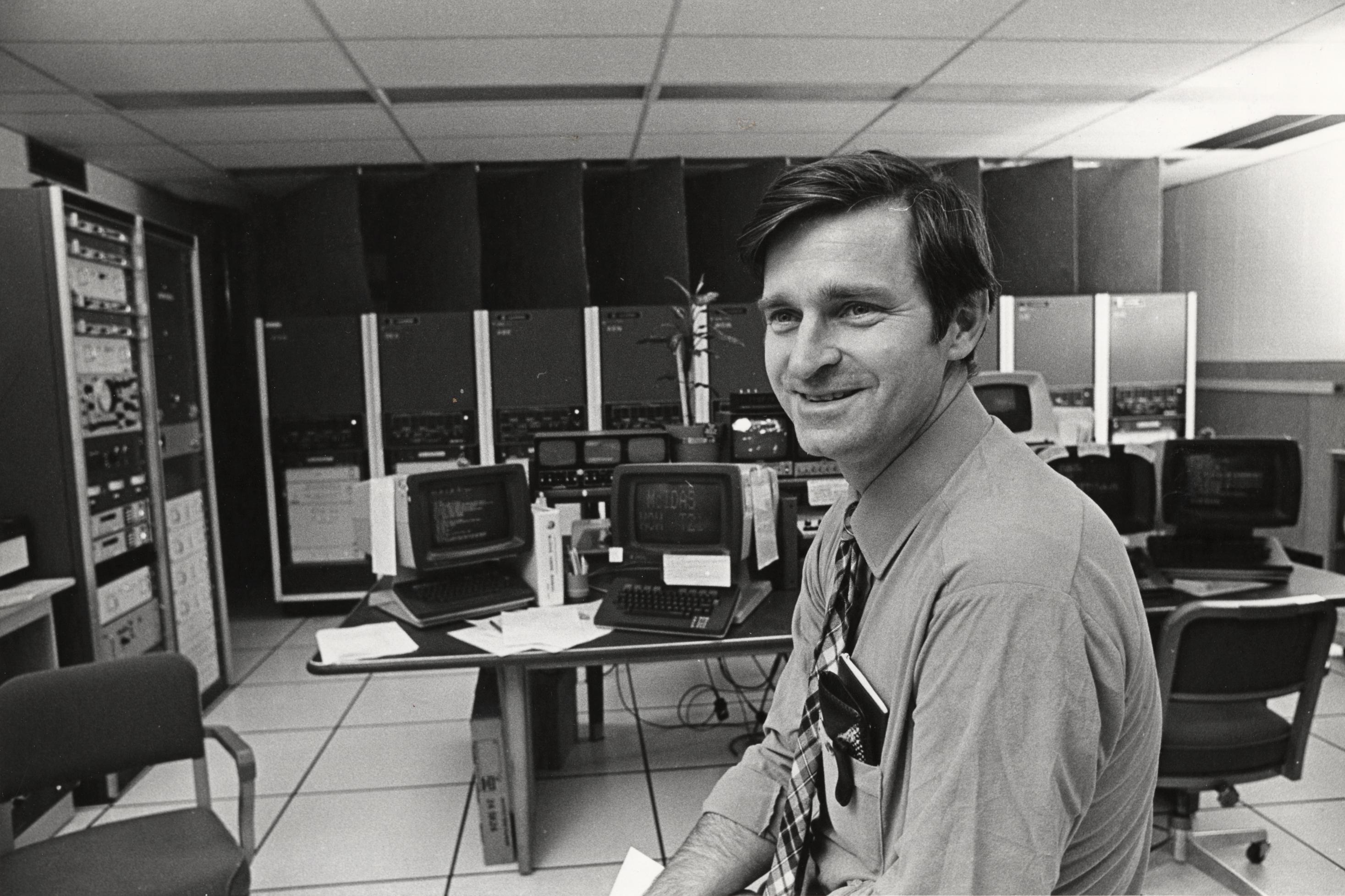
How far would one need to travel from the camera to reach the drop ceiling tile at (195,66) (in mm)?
3504

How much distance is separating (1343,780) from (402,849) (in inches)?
126

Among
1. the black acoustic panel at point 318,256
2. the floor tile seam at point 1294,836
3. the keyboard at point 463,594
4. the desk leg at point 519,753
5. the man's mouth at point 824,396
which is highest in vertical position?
the black acoustic panel at point 318,256

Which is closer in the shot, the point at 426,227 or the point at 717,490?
the point at 717,490

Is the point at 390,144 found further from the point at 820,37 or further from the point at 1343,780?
the point at 1343,780

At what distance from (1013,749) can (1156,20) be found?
12.1 feet

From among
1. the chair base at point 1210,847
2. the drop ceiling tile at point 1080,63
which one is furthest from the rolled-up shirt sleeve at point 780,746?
the drop ceiling tile at point 1080,63

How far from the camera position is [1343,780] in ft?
10.2

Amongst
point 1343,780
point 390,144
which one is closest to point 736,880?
point 1343,780

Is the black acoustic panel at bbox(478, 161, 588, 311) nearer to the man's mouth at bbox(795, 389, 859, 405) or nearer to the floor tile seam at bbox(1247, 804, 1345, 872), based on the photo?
the floor tile seam at bbox(1247, 804, 1345, 872)

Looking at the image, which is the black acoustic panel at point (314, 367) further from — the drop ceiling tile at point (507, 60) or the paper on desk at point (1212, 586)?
the paper on desk at point (1212, 586)

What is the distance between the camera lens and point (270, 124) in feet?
14.9

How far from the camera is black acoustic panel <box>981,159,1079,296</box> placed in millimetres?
5875

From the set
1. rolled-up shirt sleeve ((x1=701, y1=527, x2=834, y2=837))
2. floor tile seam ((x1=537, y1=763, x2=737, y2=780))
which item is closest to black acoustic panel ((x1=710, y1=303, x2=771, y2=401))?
floor tile seam ((x1=537, y1=763, x2=737, y2=780))

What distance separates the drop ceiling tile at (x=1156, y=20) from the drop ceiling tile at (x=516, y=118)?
1887mm
